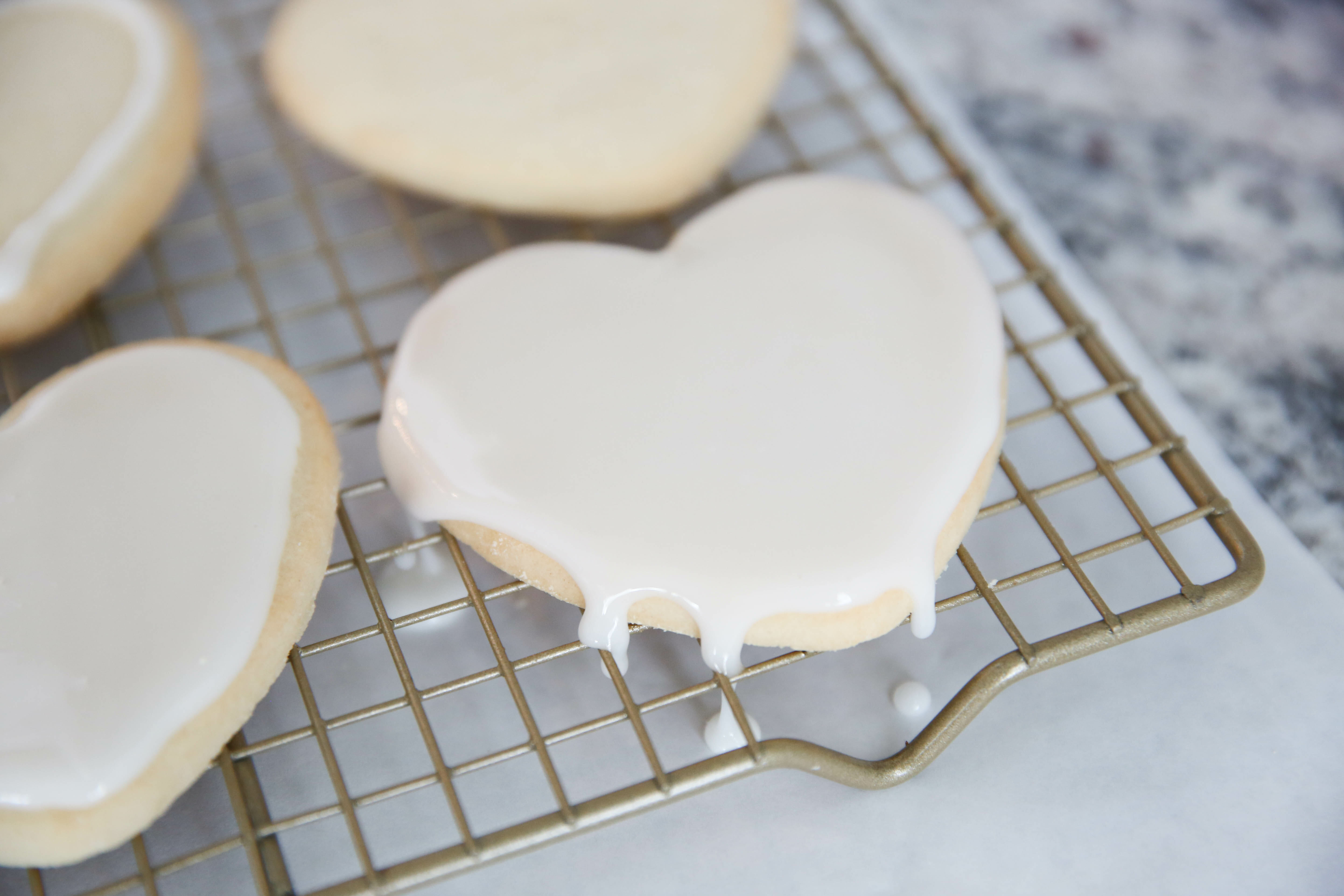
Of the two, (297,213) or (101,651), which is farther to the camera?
(297,213)

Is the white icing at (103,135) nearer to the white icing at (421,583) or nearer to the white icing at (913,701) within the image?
the white icing at (421,583)

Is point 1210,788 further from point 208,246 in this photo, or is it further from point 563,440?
point 208,246

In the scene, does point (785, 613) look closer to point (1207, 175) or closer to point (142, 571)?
point (142, 571)

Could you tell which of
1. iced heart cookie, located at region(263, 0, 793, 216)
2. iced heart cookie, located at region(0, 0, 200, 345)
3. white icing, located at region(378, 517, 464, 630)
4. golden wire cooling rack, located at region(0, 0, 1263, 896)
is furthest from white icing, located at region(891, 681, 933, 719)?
iced heart cookie, located at region(0, 0, 200, 345)

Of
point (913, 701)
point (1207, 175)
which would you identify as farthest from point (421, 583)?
point (1207, 175)

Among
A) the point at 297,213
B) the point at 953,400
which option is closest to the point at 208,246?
the point at 297,213
